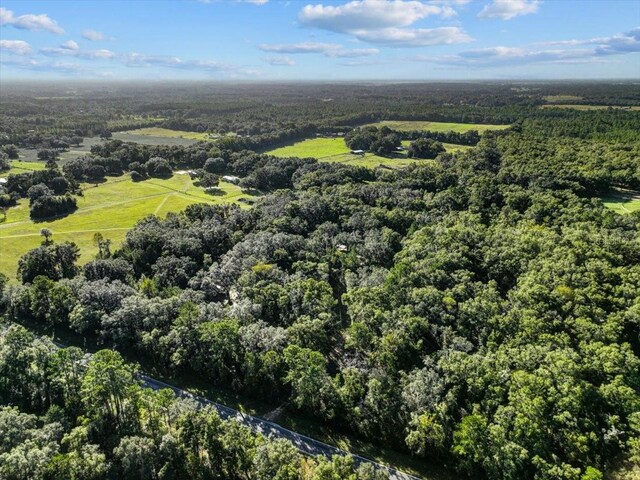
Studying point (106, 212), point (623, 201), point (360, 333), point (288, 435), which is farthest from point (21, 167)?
point (623, 201)

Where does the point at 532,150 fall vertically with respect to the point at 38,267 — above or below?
above

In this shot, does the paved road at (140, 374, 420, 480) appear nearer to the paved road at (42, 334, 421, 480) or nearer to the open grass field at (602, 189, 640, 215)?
the paved road at (42, 334, 421, 480)

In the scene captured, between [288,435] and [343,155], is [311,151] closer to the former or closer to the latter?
[343,155]

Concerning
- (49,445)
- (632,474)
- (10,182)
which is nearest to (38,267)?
(49,445)

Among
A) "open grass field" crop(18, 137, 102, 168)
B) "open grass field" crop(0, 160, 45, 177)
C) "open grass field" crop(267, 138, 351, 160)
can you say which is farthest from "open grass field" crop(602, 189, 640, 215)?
"open grass field" crop(18, 137, 102, 168)

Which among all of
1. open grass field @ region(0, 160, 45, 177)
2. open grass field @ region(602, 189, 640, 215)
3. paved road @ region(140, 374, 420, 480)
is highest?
open grass field @ region(0, 160, 45, 177)

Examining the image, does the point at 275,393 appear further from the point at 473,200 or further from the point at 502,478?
the point at 473,200
